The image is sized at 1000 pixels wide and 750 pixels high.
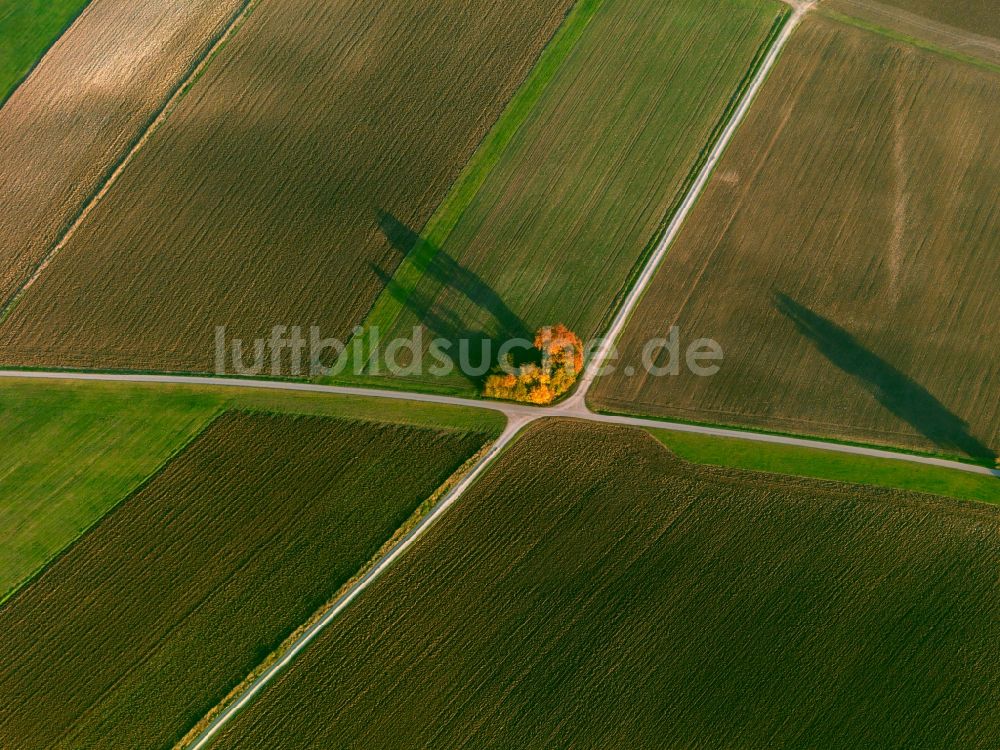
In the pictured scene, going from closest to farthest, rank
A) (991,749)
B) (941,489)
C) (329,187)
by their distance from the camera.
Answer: (991,749) < (941,489) < (329,187)

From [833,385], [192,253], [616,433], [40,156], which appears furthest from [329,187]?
[833,385]

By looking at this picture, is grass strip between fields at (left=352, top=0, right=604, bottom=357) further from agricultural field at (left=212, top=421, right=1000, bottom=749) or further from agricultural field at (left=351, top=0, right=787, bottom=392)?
agricultural field at (left=212, top=421, right=1000, bottom=749)

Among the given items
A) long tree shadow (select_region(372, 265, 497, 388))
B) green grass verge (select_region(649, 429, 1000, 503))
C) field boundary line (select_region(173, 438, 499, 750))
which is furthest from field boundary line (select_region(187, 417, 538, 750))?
green grass verge (select_region(649, 429, 1000, 503))

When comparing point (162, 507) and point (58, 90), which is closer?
point (162, 507)

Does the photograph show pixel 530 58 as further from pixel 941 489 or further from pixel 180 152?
pixel 941 489

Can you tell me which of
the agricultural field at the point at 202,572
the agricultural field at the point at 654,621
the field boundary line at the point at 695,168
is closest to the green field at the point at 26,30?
the agricultural field at the point at 202,572
